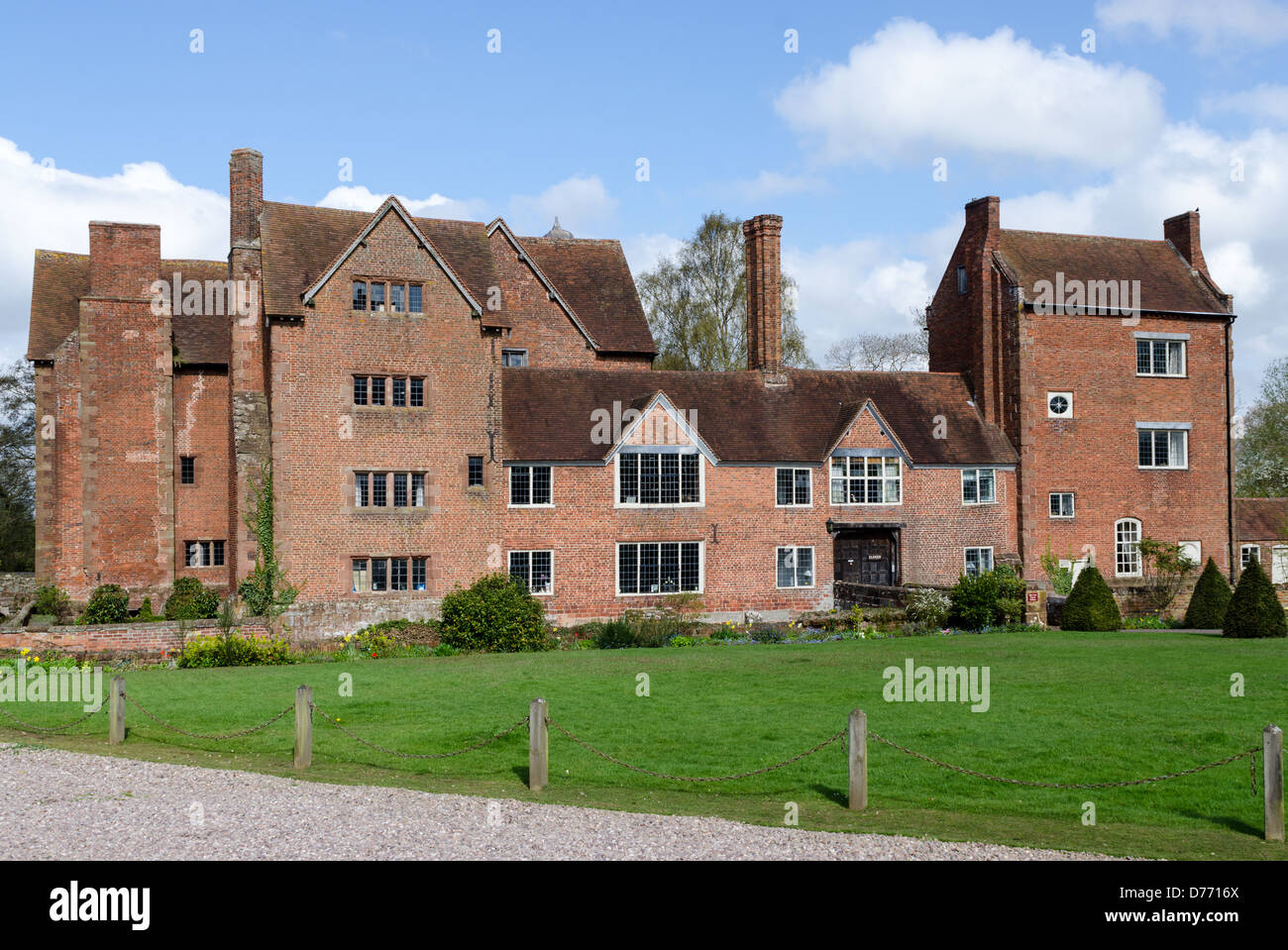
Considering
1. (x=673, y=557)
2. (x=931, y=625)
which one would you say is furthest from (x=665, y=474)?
(x=931, y=625)

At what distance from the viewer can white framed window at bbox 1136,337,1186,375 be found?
42.1m

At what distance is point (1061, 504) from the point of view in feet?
135

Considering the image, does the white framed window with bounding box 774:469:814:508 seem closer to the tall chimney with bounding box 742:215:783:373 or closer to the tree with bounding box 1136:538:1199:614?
the tall chimney with bounding box 742:215:783:373

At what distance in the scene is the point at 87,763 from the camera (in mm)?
16500

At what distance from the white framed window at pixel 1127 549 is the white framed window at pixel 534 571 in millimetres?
20925

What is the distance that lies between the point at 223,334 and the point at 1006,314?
28.4m

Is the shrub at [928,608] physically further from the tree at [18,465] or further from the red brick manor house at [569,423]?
the tree at [18,465]

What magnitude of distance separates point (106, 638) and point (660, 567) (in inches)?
641

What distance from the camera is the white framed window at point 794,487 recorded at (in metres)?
38.2

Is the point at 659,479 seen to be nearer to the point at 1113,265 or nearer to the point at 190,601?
the point at 190,601

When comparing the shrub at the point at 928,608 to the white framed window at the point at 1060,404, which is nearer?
the shrub at the point at 928,608

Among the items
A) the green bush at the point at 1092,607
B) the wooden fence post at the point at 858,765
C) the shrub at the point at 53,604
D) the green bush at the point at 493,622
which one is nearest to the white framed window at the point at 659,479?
the green bush at the point at 493,622
